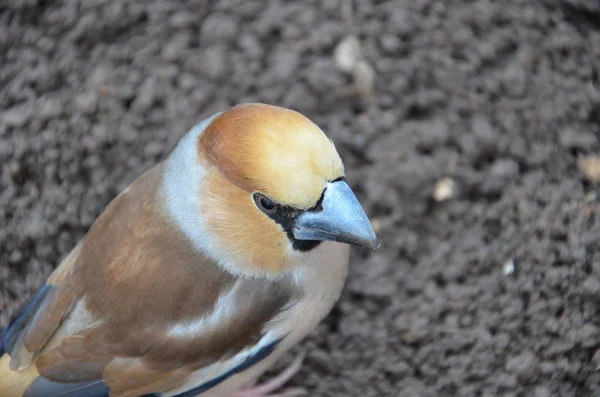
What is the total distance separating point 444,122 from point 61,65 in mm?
1594

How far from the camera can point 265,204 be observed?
2070 millimetres

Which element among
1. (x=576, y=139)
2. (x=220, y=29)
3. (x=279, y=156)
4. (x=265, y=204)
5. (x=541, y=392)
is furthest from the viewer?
(x=220, y=29)

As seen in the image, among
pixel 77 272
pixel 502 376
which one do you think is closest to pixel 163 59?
pixel 77 272

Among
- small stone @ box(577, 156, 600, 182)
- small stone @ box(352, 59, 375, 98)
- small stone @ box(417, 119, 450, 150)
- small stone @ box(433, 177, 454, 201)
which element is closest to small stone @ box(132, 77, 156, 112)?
small stone @ box(352, 59, 375, 98)

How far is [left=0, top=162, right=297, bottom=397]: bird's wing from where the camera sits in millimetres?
2293

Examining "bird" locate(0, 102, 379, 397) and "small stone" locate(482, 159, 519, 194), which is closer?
"bird" locate(0, 102, 379, 397)

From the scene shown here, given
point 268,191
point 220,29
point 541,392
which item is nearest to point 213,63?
point 220,29

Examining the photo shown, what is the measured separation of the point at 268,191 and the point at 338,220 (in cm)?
20

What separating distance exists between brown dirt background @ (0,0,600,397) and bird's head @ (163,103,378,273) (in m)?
0.76

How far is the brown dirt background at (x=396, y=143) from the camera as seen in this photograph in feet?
9.25

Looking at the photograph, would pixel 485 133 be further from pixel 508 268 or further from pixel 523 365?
pixel 523 365

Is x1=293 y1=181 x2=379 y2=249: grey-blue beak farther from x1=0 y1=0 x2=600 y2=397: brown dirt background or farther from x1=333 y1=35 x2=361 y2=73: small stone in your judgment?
x1=333 y1=35 x2=361 y2=73: small stone

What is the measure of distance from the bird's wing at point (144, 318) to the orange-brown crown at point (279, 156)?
38 cm

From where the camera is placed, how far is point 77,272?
8.00 ft
